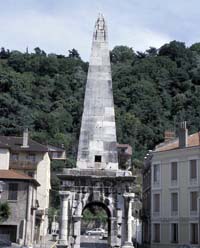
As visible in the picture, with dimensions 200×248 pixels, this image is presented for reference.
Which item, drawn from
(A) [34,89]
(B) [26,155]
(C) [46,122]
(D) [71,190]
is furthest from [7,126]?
(D) [71,190]

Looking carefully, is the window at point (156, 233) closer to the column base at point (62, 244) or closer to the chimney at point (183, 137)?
the chimney at point (183, 137)

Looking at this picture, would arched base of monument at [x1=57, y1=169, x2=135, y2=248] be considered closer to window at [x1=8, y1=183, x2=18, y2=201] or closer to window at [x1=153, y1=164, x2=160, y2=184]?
window at [x1=153, y1=164, x2=160, y2=184]

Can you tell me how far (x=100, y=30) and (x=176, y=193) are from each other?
78.1 feet

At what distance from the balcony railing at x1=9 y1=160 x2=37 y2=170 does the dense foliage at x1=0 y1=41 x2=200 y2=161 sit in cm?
3057

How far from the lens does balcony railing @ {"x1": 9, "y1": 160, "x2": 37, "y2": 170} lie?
227 feet

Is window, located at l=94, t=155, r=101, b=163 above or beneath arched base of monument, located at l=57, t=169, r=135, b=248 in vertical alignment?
above

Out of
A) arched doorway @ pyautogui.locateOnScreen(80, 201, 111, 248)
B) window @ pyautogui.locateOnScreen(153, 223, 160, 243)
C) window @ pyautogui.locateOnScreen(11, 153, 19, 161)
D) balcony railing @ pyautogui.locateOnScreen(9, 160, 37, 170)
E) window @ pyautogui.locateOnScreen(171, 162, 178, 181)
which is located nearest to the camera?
arched doorway @ pyautogui.locateOnScreen(80, 201, 111, 248)

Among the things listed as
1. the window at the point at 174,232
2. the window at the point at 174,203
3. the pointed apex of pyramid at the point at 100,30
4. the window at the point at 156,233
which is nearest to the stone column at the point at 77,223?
the pointed apex of pyramid at the point at 100,30

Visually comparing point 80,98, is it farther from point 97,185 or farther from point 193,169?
point 97,185

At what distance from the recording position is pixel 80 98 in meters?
123

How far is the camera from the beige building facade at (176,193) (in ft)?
155

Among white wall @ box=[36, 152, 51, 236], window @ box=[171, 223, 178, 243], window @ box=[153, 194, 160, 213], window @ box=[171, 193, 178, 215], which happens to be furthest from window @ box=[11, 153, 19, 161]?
window @ box=[171, 223, 178, 243]

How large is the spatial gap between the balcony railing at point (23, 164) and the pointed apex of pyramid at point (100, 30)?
42723mm

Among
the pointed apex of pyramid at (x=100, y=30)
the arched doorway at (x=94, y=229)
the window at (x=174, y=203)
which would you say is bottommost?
the arched doorway at (x=94, y=229)
